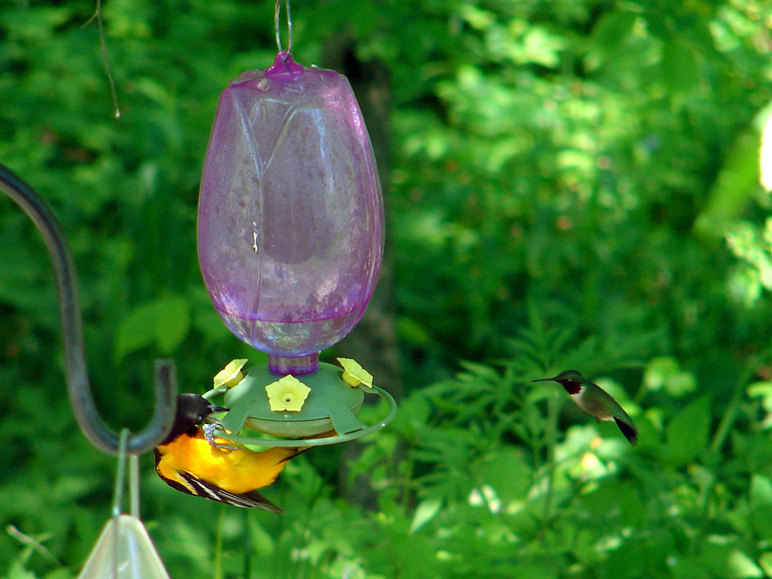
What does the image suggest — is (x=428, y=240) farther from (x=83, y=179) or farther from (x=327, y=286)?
(x=327, y=286)

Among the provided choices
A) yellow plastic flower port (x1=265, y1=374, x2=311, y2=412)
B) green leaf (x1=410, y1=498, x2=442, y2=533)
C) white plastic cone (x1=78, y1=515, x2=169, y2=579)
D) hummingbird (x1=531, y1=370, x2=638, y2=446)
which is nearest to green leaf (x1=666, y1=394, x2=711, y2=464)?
green leaf (x1=410, y1=498, x2=442, y2=533)

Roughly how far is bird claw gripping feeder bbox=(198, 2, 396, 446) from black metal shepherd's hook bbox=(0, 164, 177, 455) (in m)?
0.21

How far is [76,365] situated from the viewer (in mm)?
713

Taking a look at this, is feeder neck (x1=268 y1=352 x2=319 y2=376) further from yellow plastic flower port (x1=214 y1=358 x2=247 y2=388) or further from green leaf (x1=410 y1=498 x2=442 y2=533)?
green leaf (x1=410 y1=498 x2=442 y2=533)

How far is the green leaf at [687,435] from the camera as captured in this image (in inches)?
58.9

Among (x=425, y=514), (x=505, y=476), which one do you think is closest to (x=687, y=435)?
(x=505, y=476)

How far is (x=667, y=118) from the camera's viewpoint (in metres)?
3.24

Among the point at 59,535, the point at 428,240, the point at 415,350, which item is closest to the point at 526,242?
the point at 428,240

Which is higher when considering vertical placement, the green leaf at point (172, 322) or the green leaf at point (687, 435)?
the green leaf at point (687, 435)

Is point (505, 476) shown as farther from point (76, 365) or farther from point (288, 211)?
point (76, 365)

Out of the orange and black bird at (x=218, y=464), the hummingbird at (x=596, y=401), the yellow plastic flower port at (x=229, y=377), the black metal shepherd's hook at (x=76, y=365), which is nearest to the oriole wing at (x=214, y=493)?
the orange and black bird at (x=218, y=464)

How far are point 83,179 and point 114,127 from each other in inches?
11.6

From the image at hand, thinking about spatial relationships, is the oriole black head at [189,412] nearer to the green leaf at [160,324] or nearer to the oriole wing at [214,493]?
the oriole wing at [214,493]

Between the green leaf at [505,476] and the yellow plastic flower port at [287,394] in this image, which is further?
the green leaf at [505,476]
